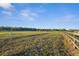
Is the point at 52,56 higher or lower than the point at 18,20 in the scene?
lower

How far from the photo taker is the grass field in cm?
702

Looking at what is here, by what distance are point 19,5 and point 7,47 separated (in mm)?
651

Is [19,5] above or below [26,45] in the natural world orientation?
above

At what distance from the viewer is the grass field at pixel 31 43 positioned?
276 inches

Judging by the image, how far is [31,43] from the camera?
279 inches

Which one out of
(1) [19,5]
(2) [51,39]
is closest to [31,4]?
(1) [19,5]

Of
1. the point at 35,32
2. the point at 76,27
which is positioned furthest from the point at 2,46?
the point at 76,27

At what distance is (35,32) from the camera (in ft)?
23.2

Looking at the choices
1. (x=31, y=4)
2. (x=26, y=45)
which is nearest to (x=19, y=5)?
(x=31, y=4)

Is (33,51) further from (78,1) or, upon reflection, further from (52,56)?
(78,1)

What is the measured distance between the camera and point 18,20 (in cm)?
703

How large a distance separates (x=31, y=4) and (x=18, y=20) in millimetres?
306

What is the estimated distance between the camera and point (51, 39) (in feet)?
23.3

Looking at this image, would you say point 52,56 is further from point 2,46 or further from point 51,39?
point 2,46
